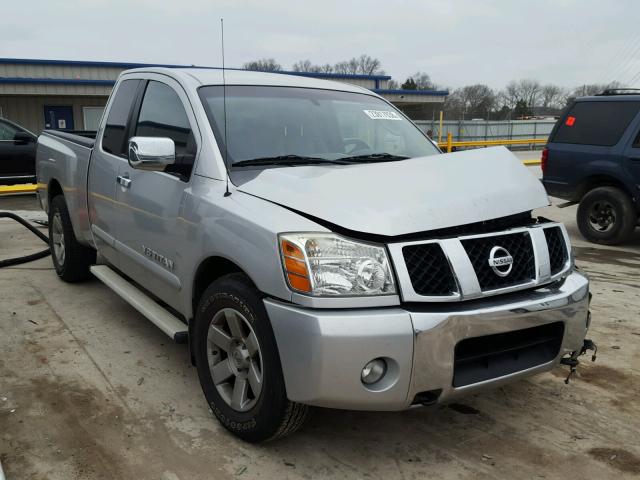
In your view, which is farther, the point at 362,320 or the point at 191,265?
the point at 191,265

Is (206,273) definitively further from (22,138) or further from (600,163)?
(22,138)

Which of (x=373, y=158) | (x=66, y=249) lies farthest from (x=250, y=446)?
(x=66, y=249)

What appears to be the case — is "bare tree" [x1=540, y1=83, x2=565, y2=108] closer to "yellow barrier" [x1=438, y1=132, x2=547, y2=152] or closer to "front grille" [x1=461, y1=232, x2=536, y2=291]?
"yellow barrier" [x1=438, y1=132, x2=547, y2=152]

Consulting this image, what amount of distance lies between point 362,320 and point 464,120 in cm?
3039

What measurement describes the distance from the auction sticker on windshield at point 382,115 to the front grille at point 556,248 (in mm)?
1563

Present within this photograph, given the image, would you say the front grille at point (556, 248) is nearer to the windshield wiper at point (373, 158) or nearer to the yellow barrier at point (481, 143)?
the windshield wiper at point (373, 158)

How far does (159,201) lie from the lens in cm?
352

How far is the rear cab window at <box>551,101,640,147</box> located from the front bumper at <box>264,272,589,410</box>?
635cm

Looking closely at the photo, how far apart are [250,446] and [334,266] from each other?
1.08 m

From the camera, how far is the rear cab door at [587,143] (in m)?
7.87

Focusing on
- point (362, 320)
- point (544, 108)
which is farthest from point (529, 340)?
point (544, 108)

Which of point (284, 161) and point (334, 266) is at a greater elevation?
A: point (284, 161)

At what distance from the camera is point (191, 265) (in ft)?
10.4

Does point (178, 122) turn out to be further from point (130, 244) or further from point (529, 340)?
point (529, 340)
